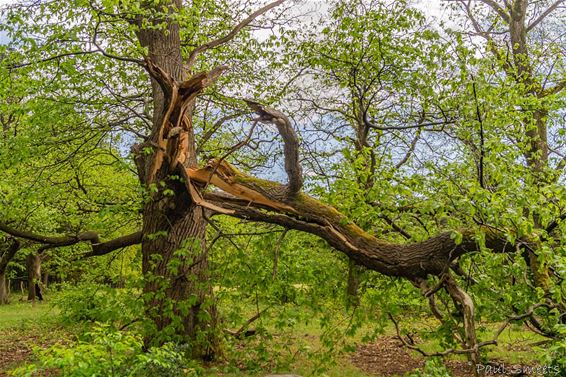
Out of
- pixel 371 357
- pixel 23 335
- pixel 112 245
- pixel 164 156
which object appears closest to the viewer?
pixel 164 156

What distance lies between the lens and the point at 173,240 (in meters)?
9.63

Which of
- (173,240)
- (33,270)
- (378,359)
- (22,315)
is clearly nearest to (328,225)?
(173,240)

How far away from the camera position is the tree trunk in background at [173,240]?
8734 mm

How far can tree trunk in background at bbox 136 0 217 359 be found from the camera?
A: 8734 millimetres

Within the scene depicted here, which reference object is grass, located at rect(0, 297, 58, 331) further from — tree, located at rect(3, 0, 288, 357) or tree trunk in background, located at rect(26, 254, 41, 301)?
tree, located at rect(3, 0, 288, 357)

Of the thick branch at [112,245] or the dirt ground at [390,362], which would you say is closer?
the thick branch at [112,245]

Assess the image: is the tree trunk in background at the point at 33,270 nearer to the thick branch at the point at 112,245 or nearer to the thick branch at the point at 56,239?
the thick branch at the point at 56,239

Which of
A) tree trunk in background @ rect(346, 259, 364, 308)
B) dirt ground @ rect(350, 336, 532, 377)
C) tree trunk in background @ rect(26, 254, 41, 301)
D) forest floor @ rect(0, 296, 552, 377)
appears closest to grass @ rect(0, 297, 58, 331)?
forest floor @ rect(0, 296, 552, 377)

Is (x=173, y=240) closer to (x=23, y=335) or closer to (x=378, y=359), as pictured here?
(x=378, y=359)

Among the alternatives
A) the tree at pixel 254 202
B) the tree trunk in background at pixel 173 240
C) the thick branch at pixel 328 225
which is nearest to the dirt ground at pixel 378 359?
the thick branch at pixel 328 225

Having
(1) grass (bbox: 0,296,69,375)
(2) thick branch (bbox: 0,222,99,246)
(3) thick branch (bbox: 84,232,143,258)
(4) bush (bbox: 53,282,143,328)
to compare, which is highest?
(2) thick branch (bbox: 0,222,99,246)

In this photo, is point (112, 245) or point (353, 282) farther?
point (112, 245)

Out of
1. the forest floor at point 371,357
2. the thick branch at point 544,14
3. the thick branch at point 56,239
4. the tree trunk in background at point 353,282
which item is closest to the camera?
the tree trunk in background at point 353,282

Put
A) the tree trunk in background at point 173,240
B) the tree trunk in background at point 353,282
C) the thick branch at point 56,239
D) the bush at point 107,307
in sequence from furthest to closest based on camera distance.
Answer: the thick branch at point 56,239 < the tree trunk in background at point 173,240 < the tree trunk in background at point 353,282 < the bush at point 107,307
